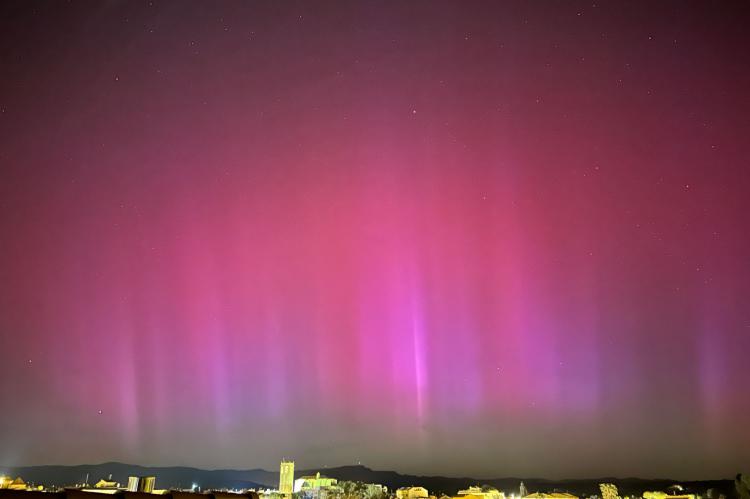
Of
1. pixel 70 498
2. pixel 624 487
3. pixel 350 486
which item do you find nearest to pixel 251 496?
pixel 70 498

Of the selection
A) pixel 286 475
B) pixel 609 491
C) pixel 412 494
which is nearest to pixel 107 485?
pixel 286 475

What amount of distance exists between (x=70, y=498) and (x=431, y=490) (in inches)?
5204

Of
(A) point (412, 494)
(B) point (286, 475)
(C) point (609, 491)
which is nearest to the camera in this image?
(A) point (412, 494)

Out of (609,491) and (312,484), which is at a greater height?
(312,484)

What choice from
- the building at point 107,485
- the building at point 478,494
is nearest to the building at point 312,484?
the building at point 478,494

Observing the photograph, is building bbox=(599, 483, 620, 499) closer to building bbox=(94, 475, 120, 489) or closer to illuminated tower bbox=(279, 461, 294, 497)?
illuminated tower bbox=(279, 461, 294, 497)

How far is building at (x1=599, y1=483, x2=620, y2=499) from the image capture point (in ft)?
291

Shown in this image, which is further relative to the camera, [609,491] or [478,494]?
[609,491]

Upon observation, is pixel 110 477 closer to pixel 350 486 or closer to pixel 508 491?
pixel 350 486

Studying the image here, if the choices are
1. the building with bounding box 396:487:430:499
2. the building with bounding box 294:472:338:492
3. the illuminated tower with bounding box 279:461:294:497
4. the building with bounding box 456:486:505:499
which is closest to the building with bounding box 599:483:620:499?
the building with bounding box 456:486:505:499

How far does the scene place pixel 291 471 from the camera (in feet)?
318

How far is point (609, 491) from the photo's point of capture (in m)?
93.2

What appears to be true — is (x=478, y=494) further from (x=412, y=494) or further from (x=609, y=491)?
(x=609, y=491)

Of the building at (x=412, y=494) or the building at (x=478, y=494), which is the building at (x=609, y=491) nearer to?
the building at (x=478, y=494)
